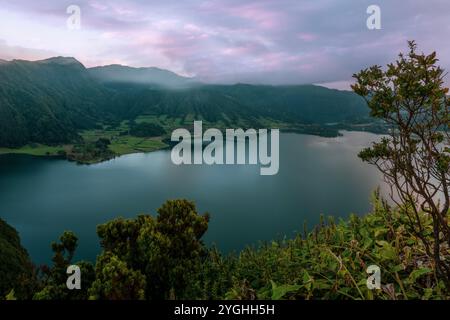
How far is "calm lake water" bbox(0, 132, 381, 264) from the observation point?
78.1 metres

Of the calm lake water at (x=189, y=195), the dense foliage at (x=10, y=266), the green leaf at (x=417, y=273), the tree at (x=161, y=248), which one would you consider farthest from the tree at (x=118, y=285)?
the calm lake water at (x=189, y=195)

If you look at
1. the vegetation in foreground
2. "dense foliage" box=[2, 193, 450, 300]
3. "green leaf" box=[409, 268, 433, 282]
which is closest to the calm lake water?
"dense foliage" box=[2, 193, 450, 300]

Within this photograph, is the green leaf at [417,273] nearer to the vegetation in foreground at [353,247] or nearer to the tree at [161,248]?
the vegetation in foreground at [353,247]

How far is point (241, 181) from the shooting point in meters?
123

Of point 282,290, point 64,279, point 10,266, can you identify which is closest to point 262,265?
point 282,290

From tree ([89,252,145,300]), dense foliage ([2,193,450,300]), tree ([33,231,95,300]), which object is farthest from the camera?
tree ([33,231,95,300])

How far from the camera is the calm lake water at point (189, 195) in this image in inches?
3076

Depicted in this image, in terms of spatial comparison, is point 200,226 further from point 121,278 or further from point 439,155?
point 439,155

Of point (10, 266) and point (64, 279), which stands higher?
point (64, 279)

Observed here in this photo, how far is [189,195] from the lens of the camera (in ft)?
345

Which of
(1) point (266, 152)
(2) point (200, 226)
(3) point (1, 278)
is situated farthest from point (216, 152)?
(2) point (200, 226)

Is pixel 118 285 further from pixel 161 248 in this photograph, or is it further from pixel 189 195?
pixel 189 195

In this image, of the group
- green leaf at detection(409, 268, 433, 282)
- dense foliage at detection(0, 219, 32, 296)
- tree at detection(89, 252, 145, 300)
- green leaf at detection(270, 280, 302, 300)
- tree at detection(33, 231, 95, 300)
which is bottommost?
dense foliage at detection(0, 219, 32, 296)

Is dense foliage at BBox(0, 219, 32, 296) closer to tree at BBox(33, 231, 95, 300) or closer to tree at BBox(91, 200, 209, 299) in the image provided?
tree at BBox(33, 231, 95, 300)
